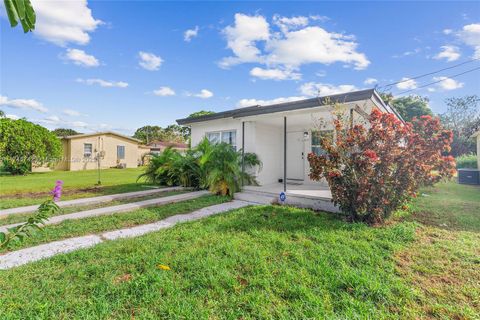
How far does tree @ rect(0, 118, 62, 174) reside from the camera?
15.7 meters

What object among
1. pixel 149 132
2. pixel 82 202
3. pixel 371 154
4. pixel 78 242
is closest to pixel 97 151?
pixel 82 202

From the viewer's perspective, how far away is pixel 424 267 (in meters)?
3.02

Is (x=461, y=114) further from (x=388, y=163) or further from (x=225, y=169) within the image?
(x=225, y=169)

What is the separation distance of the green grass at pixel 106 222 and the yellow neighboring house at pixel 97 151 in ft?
54.0

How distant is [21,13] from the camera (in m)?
0.91

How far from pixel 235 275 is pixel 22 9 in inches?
114

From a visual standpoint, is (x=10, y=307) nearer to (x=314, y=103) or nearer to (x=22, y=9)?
(x=22, y=9)

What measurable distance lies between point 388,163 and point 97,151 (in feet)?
81.2

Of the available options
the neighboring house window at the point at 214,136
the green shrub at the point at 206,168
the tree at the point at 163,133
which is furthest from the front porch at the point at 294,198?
the tree at the point at 163,133

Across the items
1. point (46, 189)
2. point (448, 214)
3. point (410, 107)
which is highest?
point (410, 107)

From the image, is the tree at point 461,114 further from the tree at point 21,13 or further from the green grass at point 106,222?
the tree at point 21,13

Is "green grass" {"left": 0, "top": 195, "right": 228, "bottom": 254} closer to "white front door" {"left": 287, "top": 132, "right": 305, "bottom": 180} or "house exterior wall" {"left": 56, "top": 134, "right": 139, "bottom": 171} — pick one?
"white front door" {"left": 287, "top": 132, "right": 305, "bottom": 180}

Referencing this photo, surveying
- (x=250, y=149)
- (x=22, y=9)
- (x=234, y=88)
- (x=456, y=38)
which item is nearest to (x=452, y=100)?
(x=456, y=38)

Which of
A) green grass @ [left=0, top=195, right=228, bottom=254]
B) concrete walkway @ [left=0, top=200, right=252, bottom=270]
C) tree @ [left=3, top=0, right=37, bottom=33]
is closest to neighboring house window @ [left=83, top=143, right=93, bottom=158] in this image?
green grass @ [left=0, top=195, right=228, bottom=254]
